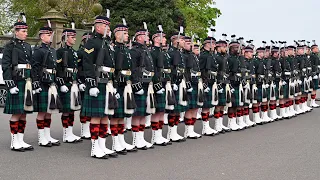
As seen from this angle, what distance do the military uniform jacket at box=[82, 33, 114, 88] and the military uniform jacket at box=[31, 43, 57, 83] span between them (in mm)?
1204

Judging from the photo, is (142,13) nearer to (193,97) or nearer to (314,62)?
(314,62)

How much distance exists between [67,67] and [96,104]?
1630 mm

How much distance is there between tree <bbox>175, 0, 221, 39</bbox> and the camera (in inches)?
1332

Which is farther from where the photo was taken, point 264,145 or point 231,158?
point 264,145

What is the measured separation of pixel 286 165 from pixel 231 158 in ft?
2.76

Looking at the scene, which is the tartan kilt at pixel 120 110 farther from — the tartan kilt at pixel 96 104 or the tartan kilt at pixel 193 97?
the tartan kilt at pixel 193 97

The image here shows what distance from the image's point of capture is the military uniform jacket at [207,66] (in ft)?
31.8

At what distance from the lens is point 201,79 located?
950cm

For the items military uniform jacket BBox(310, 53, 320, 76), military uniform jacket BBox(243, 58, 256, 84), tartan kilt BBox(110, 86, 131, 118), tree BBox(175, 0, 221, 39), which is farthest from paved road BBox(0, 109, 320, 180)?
tree BBox(175, 0, 221, 39)

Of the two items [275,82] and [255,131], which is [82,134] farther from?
[275,82]

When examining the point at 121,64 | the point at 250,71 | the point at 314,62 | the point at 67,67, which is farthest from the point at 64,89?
the point at 314,62

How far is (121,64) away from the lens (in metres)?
7.46

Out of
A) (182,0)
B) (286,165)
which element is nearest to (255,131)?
(286,165)

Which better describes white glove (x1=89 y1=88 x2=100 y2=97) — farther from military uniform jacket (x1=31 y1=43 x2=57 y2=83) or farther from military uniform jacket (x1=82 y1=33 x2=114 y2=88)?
military uniform jacket (x1=31 y1=43 x2=57 y2=83)
